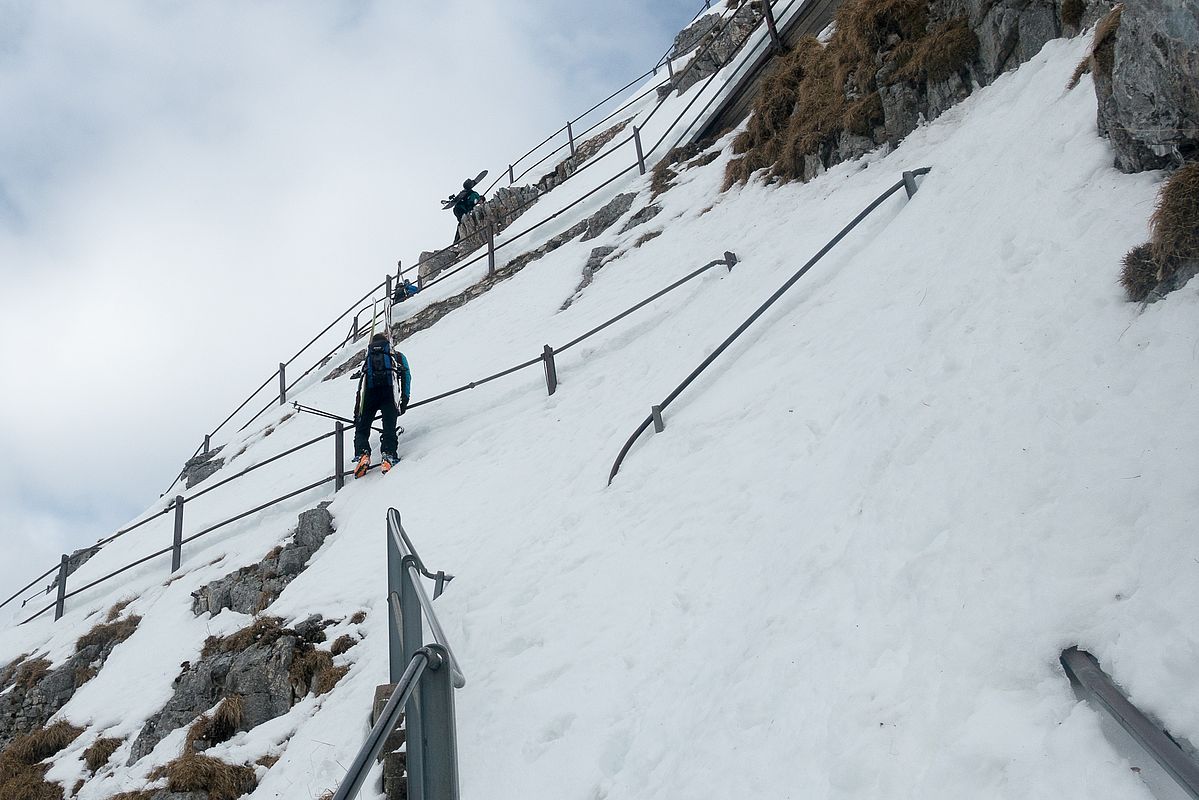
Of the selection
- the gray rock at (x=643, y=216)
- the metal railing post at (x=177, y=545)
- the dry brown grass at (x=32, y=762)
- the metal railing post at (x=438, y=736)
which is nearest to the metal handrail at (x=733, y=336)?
the metal railing post at (x=438, y=736)

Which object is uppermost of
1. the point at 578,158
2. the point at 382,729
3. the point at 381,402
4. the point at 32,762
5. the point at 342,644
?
the point at 578,158

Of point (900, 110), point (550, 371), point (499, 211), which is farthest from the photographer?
point (499, 211)

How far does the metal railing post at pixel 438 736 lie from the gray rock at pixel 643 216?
581 inches

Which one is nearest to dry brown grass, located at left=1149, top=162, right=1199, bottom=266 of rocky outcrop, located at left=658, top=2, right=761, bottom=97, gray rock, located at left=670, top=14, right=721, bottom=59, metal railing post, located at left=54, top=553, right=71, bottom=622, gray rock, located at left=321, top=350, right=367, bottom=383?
metal railing post, located at left=54, top=553, right=71, bottom=622

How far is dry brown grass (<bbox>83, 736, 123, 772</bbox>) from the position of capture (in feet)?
24.7

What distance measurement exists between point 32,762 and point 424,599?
677 centimetres

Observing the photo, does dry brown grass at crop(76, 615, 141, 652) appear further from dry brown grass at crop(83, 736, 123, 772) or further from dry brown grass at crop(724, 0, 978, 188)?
dry brown grass at crop(724, 0, 978, 188)

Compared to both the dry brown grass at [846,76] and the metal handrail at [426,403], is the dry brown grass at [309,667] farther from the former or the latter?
the dry brown grass at [846,76]

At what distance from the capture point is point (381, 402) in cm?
1186

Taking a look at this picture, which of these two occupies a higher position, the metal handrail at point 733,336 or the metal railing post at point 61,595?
the metal railing post at point 61,595

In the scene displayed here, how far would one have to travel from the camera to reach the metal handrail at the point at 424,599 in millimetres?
3951

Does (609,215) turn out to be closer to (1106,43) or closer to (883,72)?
(883,72)

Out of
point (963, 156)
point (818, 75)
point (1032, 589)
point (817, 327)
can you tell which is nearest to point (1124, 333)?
point (1032, 589)

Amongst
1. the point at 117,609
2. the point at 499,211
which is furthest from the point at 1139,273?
the point at 499,211
